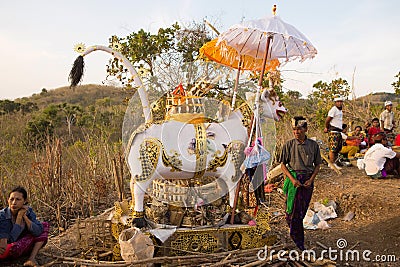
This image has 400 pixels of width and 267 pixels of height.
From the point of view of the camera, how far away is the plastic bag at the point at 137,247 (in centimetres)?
344

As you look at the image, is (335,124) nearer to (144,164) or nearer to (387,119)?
(387,119)

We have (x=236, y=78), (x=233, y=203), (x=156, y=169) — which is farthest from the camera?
(x=236, y=78)

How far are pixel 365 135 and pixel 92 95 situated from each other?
20.6m

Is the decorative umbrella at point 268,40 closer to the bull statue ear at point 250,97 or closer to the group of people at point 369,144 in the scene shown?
the bull statue ear at point 250,97

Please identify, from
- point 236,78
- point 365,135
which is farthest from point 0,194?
point 365,135

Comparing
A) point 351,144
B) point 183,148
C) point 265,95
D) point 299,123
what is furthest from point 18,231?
point 351,144

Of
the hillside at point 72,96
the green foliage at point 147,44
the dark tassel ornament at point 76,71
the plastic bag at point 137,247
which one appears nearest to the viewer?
the plastic bag at point 137,247

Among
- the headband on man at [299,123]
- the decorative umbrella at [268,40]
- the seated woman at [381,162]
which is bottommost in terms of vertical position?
the seated woman at [381,162]

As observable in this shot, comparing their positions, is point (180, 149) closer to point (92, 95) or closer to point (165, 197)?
point (165, 197)

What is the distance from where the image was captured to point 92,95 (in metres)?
26.5

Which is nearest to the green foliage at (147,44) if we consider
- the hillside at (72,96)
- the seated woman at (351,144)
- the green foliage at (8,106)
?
the seated woman at (351,144)

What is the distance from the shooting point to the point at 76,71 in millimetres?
3820

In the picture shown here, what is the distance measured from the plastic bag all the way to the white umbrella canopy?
2044 millimetres

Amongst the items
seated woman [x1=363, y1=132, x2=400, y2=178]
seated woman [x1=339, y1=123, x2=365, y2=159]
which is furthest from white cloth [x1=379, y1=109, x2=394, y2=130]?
seated woman [x1=363, y1=132, x2=400, y2=178]
